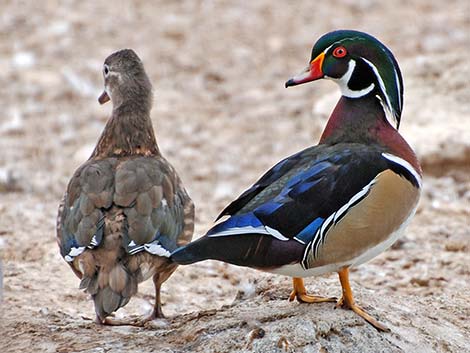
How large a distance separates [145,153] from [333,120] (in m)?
1.18

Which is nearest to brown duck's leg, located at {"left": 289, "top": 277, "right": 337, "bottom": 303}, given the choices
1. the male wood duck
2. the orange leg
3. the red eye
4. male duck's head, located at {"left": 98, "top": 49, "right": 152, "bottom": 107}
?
the male wood duck

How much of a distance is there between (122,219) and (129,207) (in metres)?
0.09

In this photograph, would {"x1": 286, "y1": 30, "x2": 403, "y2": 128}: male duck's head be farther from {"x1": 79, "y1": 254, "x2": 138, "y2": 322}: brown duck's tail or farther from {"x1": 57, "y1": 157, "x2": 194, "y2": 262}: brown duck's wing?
{"x1": 79, "y1": 254, "x2": 138, "y2": 322}: brown duck's tail

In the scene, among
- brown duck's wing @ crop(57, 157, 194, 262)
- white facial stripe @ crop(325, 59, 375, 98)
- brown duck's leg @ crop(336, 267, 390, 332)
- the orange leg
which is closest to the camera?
brown duck's leg @ crop(336, 267, 390, 332)

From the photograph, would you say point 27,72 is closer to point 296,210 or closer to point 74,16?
point 74,16

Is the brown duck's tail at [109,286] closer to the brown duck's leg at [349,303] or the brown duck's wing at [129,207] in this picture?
the brown duck's wing at [129,207]

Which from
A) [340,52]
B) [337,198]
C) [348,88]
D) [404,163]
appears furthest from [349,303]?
[340,52]

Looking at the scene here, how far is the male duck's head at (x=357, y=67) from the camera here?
4.67 meters

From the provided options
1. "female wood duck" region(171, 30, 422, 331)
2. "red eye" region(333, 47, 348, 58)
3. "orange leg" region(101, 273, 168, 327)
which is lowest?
"orange leg" region(101, 273, 168, 327)

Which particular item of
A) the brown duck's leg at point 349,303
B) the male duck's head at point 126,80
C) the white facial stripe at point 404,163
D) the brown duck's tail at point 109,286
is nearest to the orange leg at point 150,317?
the brown duck's tail at point 109,286

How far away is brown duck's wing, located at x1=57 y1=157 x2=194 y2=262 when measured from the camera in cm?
484

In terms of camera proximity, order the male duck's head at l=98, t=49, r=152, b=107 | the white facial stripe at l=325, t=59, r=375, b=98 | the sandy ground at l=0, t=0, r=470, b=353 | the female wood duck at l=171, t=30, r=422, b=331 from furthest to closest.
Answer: the male duck's head at l=98, t=49, r=152, b=107 < the white facial stripe at l=325, t=59, r=375, b=98 < the sandy ground at l=0, t=0, r=470, b=353 < the female wood duck at l=171, t=30, r=422, b=331

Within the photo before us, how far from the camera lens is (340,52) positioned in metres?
4.68

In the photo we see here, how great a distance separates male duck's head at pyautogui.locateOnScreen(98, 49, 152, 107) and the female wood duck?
134cm
